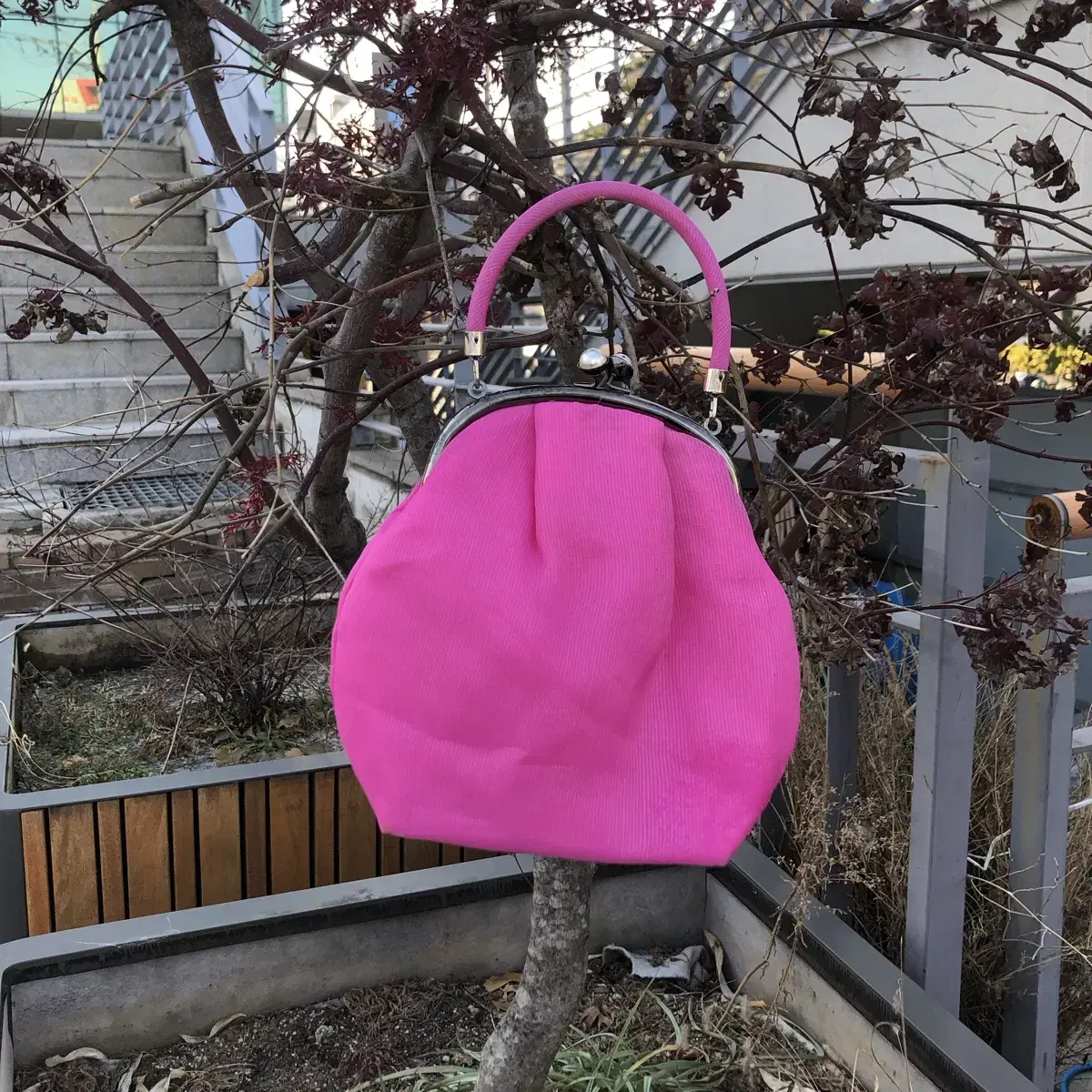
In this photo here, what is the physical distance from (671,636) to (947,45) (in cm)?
89

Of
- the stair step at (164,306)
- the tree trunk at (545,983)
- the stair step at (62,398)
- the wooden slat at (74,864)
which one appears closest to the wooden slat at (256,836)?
the wooden slat at (74,864)

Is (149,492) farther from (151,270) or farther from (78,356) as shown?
(151,270)

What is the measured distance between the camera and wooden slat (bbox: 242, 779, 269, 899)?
1937mm

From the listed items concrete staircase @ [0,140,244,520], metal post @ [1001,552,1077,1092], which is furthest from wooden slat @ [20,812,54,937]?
concrete staircase @ [0,140,244,520]

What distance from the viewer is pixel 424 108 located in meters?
1.13

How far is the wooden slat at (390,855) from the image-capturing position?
2094 mm

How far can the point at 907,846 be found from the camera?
1986mm

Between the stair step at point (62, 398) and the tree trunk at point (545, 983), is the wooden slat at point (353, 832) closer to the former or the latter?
the tree trunk at point (545, 983)

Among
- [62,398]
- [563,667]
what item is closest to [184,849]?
[563,667]

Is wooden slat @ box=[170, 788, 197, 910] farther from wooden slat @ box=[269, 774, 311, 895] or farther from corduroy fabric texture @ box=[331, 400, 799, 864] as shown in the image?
corduroy fabric texture @ box=[331, 400, 799, 864]

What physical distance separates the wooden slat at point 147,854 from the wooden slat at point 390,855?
41cm

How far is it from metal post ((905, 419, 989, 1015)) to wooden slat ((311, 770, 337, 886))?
3.52 feet

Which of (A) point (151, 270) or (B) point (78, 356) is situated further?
(A) point (151, 270)

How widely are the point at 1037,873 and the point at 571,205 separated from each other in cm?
132
